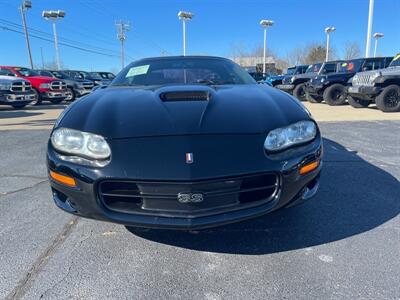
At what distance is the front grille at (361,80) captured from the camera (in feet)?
33.0

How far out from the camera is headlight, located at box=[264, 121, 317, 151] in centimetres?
191

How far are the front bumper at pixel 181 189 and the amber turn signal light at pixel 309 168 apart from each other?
32 mm

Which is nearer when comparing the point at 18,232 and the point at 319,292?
the point at 319,292

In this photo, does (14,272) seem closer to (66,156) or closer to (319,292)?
(66,156)

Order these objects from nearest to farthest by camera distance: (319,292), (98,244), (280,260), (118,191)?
(319,292) < (118,191) < (280,260) < (98,244)

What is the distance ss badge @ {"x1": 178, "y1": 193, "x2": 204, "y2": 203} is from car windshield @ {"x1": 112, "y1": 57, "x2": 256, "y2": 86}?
1494 mm

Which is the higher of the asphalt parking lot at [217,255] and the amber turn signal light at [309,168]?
the amber turn signal light at [309,168]

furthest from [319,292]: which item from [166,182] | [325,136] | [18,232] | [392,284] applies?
[325,136]

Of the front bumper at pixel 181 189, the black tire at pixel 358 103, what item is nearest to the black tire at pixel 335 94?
the black tire at pixel 358 103

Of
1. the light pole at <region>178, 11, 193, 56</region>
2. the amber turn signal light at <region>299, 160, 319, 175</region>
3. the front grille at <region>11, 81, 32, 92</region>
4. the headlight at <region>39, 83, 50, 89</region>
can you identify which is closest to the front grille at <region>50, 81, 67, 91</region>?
the headlight at <region>39, 83, 50, 89</region>

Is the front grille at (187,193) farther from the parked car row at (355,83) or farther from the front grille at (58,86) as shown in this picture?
the front grille at (58,86)

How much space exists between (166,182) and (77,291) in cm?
77

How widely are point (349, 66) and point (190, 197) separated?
13203mm

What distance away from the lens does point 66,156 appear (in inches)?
76.6
